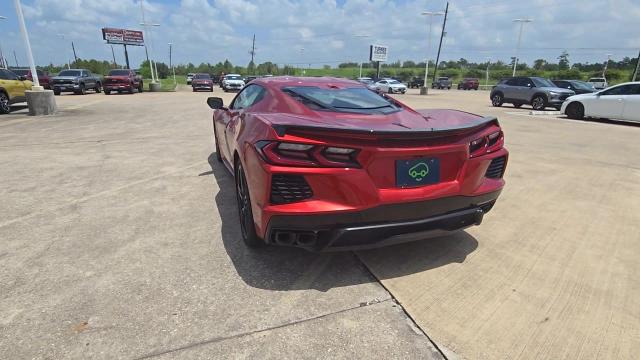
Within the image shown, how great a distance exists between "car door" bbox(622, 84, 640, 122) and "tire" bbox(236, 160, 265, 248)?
1377cm

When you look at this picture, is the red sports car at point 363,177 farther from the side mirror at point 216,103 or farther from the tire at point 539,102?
the tire at point 539,102

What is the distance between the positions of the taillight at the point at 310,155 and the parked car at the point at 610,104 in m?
13.8

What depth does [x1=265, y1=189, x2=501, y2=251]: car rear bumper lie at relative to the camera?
2398 mm

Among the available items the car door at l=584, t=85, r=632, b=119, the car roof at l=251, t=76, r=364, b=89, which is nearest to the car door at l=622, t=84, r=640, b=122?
the car door at l=584, t=85, r=632, b=119

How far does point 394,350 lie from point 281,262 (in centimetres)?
120

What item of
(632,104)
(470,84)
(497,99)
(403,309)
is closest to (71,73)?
(497,99)

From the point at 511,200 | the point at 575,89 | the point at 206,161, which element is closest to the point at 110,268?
the point at 206,161

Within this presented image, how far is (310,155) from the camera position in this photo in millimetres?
2334

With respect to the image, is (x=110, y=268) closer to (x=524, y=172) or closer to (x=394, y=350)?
(x=394, y=350)

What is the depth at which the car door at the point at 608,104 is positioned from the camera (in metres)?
12.4

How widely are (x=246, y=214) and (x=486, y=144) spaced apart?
195cm

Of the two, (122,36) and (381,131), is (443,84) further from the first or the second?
(381,131)

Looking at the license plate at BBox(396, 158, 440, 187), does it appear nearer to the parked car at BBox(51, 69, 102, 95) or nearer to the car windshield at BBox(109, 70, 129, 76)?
the parked car at BBox(51, 69, 102, 95)

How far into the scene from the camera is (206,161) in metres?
6.45
